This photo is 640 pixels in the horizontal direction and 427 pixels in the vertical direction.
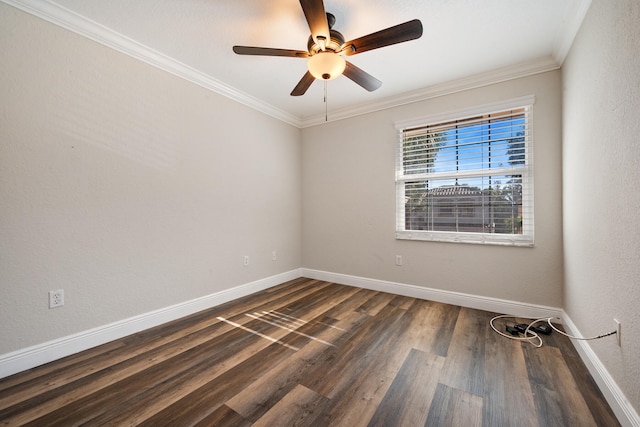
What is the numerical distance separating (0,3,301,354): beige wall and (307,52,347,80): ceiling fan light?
1.57m

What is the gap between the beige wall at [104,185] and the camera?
1729mm

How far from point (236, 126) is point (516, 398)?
3448 millimetres

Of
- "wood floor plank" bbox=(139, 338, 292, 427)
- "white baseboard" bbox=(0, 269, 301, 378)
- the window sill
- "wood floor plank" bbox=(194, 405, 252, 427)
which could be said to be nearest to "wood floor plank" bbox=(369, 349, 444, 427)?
"wood floor plank" bbox=(194, 405, 252, 427)

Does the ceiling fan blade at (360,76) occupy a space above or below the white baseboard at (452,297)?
above

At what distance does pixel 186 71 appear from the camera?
2.62 metres

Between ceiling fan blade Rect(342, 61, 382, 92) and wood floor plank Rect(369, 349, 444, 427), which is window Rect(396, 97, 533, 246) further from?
wood floor plank Rect(369, 349, 444, 427)

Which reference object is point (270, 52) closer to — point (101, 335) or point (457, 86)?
point (457, 86)

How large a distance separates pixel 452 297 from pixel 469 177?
1.36 m

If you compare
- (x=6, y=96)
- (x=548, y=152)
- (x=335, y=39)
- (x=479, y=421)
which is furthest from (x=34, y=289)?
(x=548, y=152)

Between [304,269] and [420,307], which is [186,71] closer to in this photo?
[304,269]

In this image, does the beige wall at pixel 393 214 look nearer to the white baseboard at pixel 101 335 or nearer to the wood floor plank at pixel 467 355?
the wood floor plank at pixel 467 355

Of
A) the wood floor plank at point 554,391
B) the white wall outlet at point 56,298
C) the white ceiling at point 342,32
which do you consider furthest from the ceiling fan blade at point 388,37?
the white wall outlet at point 56,298

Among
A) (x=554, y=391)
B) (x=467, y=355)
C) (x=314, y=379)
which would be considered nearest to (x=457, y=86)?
(x=467, y=355)

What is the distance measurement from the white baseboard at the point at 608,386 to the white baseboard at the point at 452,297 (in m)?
0.50
